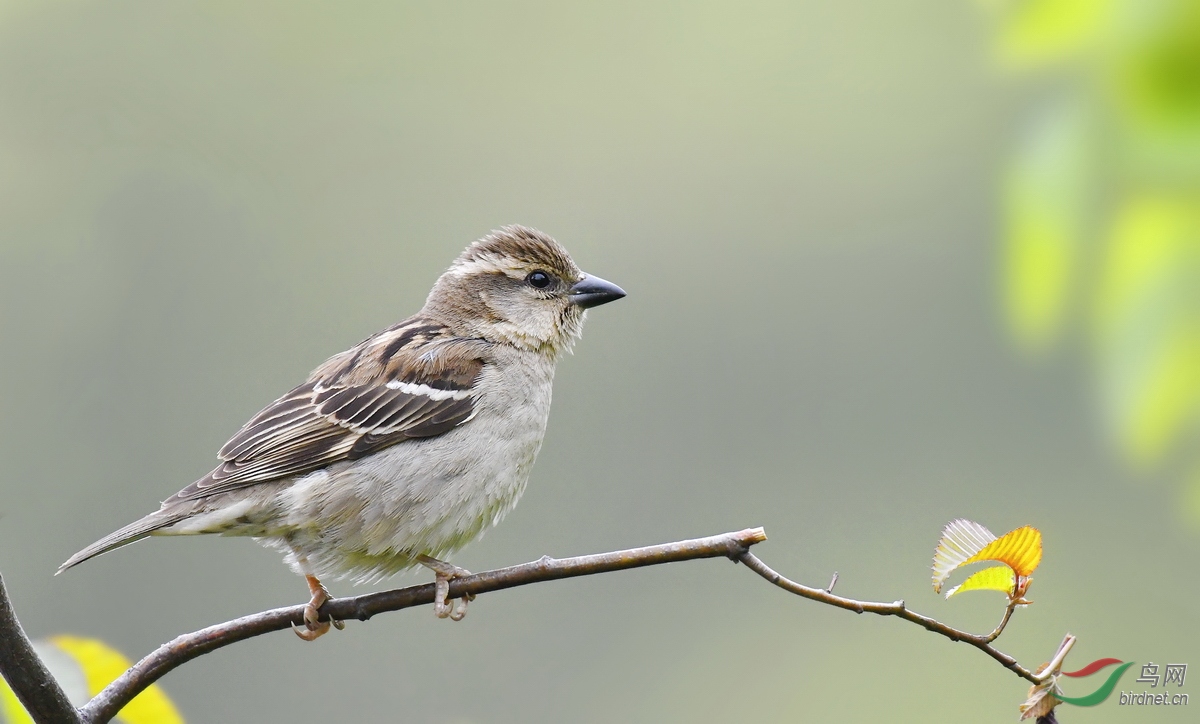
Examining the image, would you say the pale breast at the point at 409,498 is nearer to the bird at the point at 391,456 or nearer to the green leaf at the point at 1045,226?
the bird at the point at 391,456

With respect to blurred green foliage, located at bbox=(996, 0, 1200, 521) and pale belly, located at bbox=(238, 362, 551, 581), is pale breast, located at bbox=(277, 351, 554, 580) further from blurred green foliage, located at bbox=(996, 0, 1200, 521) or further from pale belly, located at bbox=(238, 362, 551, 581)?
blurred green foliage, located at bbox=(996, 0, 1200, 521)

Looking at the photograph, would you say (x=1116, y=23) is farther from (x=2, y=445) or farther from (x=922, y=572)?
(x=2, y=445)

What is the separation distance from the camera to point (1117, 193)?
1726 mm

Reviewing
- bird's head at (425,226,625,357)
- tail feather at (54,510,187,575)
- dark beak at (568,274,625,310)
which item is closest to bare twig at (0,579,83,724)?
tail feather at (54,510,187,575)

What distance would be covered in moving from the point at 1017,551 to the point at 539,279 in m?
3.35

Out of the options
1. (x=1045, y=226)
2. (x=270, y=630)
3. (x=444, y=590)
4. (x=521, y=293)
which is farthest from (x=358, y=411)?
(x=1045, y=226)

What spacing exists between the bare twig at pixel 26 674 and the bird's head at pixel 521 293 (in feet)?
8.97

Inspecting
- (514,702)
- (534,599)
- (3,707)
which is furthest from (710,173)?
(3,707)

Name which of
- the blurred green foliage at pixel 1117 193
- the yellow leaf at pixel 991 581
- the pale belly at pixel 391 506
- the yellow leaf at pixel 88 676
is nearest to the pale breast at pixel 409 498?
the pale belly at pixel 391 506

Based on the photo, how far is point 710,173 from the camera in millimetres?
19734

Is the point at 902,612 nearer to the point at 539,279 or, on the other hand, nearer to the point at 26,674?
the point at 26,674

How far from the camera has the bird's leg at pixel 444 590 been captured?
3.29 m

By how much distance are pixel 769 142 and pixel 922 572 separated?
1031 centimetres

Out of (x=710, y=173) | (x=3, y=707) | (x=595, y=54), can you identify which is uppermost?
(x=595, y=54)
